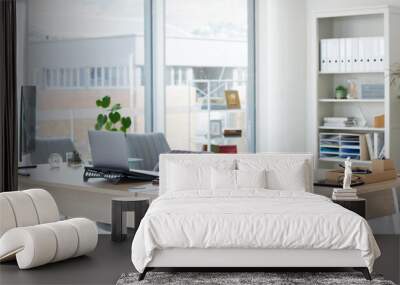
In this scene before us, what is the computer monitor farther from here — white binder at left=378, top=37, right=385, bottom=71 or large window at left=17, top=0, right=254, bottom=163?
white binder at left=378, top=37, right=385, bottom=71

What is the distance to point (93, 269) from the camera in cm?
561

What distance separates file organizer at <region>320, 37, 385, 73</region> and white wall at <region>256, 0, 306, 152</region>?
0.32m

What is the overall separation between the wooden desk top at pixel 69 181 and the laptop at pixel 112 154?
0.11 metres

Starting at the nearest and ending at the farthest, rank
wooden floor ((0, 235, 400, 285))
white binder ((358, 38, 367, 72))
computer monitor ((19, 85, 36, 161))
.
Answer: wooden floor ((0, 235, 400, 285)) < white binder ((358, 38, 367, 72)) < computer monitor ((19, 85, 36, 161))

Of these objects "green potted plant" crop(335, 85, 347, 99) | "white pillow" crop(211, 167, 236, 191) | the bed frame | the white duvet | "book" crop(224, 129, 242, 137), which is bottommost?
the bed frame

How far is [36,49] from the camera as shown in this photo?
8.65m

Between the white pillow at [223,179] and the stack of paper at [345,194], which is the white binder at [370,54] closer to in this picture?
the stack of paper at [345,194]

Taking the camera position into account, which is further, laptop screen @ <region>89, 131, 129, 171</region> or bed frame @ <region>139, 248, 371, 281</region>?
laptop screen @ <region>89, 131, 129, 171</region>

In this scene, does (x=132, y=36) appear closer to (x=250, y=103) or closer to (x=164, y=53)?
(x=164, y=53)

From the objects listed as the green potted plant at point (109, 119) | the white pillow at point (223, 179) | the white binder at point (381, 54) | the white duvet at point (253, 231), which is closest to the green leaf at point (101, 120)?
the green potted plant at point (109, 119)

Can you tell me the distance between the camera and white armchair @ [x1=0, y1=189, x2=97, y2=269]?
218 inches

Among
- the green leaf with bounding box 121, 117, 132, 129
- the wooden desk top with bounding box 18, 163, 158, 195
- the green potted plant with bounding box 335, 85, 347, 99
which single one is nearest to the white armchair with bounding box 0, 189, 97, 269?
the wooden desk top with bounding box 18, 163, 158, 195

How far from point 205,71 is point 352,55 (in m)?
1.80

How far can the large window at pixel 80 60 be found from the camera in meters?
8.68
